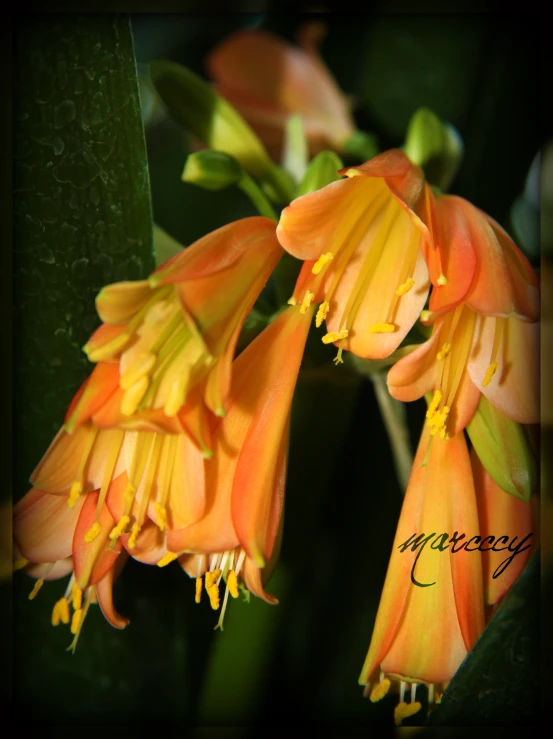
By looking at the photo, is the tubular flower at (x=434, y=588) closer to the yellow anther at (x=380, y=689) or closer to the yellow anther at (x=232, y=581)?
the yellow anther at (x=380, y=689)

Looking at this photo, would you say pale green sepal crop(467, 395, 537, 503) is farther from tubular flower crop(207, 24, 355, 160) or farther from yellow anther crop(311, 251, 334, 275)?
tubular flower crop(207, 24, 355, 160)

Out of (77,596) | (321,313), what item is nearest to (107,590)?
(77,596)

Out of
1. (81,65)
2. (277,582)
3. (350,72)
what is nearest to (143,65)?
(81,65)

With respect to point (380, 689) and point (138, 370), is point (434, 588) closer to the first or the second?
point (380, 689)

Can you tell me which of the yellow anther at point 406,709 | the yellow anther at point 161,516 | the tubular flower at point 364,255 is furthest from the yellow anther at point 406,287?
the yellow anther at point 406,709

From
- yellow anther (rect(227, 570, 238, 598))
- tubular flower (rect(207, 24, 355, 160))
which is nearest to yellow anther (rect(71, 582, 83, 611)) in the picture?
yellow anther (rect(227, 570, 238, 598))

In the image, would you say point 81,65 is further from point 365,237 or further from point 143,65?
point 365,237

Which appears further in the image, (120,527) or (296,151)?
(296,151)
